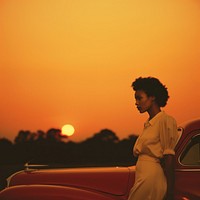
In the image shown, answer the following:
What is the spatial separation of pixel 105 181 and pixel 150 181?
3.20 ft

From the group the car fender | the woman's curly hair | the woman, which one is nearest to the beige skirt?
the woman

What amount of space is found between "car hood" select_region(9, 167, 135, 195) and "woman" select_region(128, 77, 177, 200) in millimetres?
702

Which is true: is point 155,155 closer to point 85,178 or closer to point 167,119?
point 167,119

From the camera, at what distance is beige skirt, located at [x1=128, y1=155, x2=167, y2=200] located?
3549 millimetres

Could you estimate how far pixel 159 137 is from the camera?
3531mm

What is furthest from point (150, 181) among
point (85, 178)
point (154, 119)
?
point (85, 178)

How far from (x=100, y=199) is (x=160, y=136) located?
95 centimetres

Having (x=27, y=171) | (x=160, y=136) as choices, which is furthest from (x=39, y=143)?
(x=160, y=136)

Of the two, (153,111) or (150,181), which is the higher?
(153,111)

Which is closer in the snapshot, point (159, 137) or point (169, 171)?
point (169, 171)

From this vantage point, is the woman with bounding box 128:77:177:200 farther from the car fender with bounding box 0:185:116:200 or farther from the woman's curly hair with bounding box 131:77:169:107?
the car fender with bounding box 0:185:116:200

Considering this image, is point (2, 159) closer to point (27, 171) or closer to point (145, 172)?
point (27, 171)

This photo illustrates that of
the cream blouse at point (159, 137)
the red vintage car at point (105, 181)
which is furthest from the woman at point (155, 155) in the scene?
the red vintage car at point (105, 181)

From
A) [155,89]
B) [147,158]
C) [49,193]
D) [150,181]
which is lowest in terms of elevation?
[49,193]
